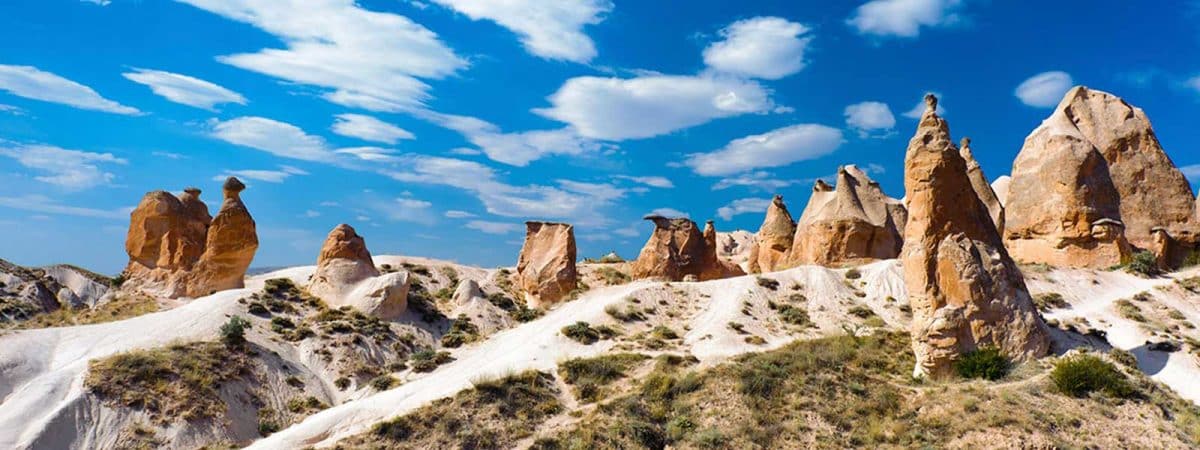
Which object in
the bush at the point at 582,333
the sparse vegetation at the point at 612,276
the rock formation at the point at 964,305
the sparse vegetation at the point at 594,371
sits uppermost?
the sparse vegetation at the point at 612,276

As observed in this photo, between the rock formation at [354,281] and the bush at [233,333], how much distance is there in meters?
5.81

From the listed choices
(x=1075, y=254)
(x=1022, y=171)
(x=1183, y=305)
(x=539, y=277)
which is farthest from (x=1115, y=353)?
(x=539, y=277)

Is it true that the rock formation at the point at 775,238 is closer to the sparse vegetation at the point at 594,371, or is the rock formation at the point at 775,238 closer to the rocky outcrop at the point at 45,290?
the sparse vegetation at the point at 594,371

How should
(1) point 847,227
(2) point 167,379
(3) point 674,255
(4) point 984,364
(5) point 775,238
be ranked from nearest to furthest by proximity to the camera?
(4) point 984,364 < (2) point 167,379 < (3) point 674,255 < (1) point 847,227 < (5) point 775,238

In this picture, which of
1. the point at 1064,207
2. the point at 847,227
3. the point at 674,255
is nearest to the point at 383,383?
the point at 674,255

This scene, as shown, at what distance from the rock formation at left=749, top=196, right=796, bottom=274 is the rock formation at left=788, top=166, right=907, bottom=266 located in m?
1.73

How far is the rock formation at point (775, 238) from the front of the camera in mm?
47094

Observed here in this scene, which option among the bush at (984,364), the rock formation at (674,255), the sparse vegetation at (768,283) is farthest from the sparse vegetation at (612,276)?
the bush at (984,364)

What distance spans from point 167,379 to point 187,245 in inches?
659

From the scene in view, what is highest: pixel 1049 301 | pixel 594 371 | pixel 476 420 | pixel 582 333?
pixel 1049 301

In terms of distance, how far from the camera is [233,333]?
26750 millimetres

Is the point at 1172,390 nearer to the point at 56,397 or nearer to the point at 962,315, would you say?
the point at 962,315

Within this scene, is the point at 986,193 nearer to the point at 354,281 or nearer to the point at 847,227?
the point at 847,227

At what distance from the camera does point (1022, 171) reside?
40688 mm
